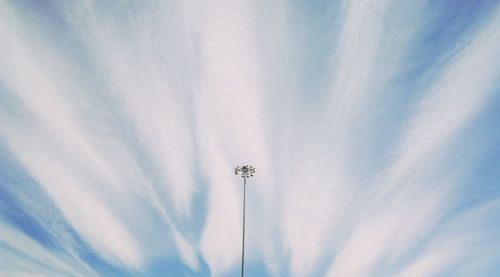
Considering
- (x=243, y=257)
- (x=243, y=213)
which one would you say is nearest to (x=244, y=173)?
(x=243, y=213)

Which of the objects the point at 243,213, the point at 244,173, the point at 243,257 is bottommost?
the point at 243,257

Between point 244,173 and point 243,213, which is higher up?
point 244,173

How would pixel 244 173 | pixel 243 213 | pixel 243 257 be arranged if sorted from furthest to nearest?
pixel 244 173 → pixel 243 213 → pixel 243 257

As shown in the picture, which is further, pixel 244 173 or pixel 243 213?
pixel 244 173

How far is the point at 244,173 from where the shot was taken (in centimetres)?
5025

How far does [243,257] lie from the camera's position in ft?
125

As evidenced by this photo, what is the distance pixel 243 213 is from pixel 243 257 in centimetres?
621

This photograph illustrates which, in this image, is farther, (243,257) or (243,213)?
(243,213)

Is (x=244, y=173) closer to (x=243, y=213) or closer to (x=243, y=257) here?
(x=243, y=213)

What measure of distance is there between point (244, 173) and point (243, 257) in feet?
48.1

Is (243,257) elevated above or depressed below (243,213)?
below

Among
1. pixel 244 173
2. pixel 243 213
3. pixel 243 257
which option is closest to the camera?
pixel 243 257

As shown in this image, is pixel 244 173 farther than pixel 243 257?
Yes
